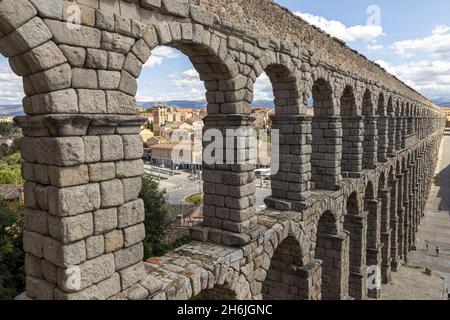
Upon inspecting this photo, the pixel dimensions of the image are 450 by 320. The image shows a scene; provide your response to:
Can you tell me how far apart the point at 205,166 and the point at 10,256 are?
12415 mm

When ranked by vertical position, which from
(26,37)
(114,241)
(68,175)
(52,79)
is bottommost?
(114,241)

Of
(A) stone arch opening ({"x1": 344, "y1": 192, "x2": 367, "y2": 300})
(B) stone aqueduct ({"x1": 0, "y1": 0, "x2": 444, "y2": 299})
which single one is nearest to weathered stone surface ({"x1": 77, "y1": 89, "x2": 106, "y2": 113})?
(B) stone aqueduct ({"x1": 0, "y1": 0, "x2": 444, "y2": 299})

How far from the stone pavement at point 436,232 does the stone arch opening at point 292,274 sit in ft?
A: 50.1

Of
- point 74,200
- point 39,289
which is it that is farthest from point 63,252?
point 39,289

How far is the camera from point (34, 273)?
15.1ft

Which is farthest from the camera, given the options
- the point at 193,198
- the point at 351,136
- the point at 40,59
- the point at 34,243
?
the point at 193,198

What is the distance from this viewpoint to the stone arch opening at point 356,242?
1371 centimetres

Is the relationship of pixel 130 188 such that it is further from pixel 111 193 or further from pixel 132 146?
pixel 132 146

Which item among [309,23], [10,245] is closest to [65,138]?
[309,23]

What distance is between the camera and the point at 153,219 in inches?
878

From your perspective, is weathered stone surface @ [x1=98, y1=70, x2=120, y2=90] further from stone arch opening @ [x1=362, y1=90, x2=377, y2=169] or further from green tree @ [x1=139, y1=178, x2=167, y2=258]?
green tree @ [x1=139, y1=178, x2=167, y2=258]
